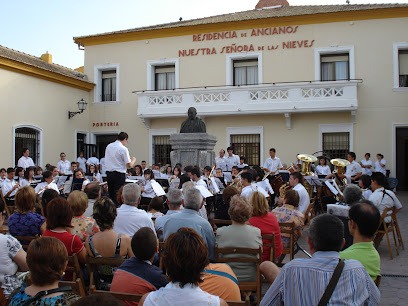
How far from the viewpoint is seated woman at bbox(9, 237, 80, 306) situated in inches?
117

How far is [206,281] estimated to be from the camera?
3.54 m

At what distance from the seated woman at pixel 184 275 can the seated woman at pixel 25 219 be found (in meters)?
3.19

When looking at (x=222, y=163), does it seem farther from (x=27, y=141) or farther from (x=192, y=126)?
(x=27, y=141)

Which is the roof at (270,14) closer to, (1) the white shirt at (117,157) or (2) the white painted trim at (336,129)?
(2) the white painted trim at (336,129)

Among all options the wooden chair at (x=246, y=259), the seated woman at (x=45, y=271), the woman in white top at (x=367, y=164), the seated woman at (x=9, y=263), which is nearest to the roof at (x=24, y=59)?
the woman in white top at (x=367, y=164)

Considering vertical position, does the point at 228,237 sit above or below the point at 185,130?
below

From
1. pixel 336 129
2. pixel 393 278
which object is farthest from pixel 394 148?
pixel 393 278

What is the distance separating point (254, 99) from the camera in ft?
72.3

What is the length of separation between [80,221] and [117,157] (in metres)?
4.69

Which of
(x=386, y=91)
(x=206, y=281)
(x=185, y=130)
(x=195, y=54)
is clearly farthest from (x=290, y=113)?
(x=206, y=281)

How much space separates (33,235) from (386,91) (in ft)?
61.4

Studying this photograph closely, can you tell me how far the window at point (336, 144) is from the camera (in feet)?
71.3

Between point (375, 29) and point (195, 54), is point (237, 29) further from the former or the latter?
point (375, 29)

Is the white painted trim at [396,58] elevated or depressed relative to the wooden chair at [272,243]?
elevated
